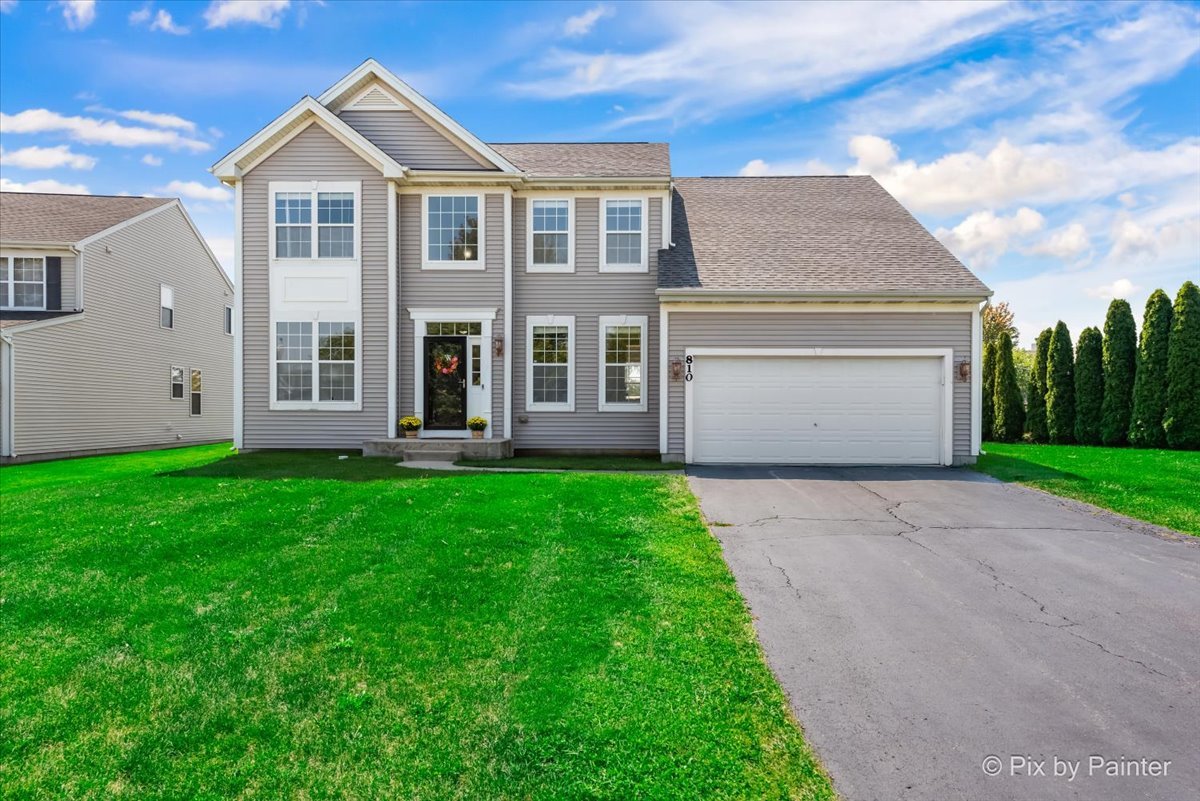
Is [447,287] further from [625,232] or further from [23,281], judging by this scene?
[23,281]

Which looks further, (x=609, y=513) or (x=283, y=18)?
(x=283, y=18)

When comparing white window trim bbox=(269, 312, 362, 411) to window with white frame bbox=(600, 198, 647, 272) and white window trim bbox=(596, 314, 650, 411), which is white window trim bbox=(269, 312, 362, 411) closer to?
white window trim bbox=(596, 314, 650, 411)

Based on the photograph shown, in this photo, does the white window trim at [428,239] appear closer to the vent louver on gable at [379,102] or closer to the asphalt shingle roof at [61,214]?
the vent louver on gable at [379,102]

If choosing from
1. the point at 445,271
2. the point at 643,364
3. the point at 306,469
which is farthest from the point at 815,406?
the point at 306,469

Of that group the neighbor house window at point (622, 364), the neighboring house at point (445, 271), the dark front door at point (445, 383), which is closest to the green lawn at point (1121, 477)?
the neighboring house at point (445, 271)

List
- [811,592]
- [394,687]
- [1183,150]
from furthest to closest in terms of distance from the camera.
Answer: [1183,150]
[811,592]
[394,687]

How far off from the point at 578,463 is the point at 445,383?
12.1 feet

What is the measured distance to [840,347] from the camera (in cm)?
1239

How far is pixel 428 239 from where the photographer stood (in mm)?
14094

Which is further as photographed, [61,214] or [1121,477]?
[61,214]

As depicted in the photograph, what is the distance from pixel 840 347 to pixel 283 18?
1232cm

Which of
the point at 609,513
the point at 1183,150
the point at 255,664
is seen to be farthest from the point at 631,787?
the point at 1183,150

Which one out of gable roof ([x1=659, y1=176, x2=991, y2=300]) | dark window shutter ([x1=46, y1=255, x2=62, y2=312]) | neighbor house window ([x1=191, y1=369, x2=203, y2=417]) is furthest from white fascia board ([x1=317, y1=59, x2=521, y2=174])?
neighbor house window ([x1=191, y1=369, x2=203, y2=417])

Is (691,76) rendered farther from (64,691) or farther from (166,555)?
(64,691)
